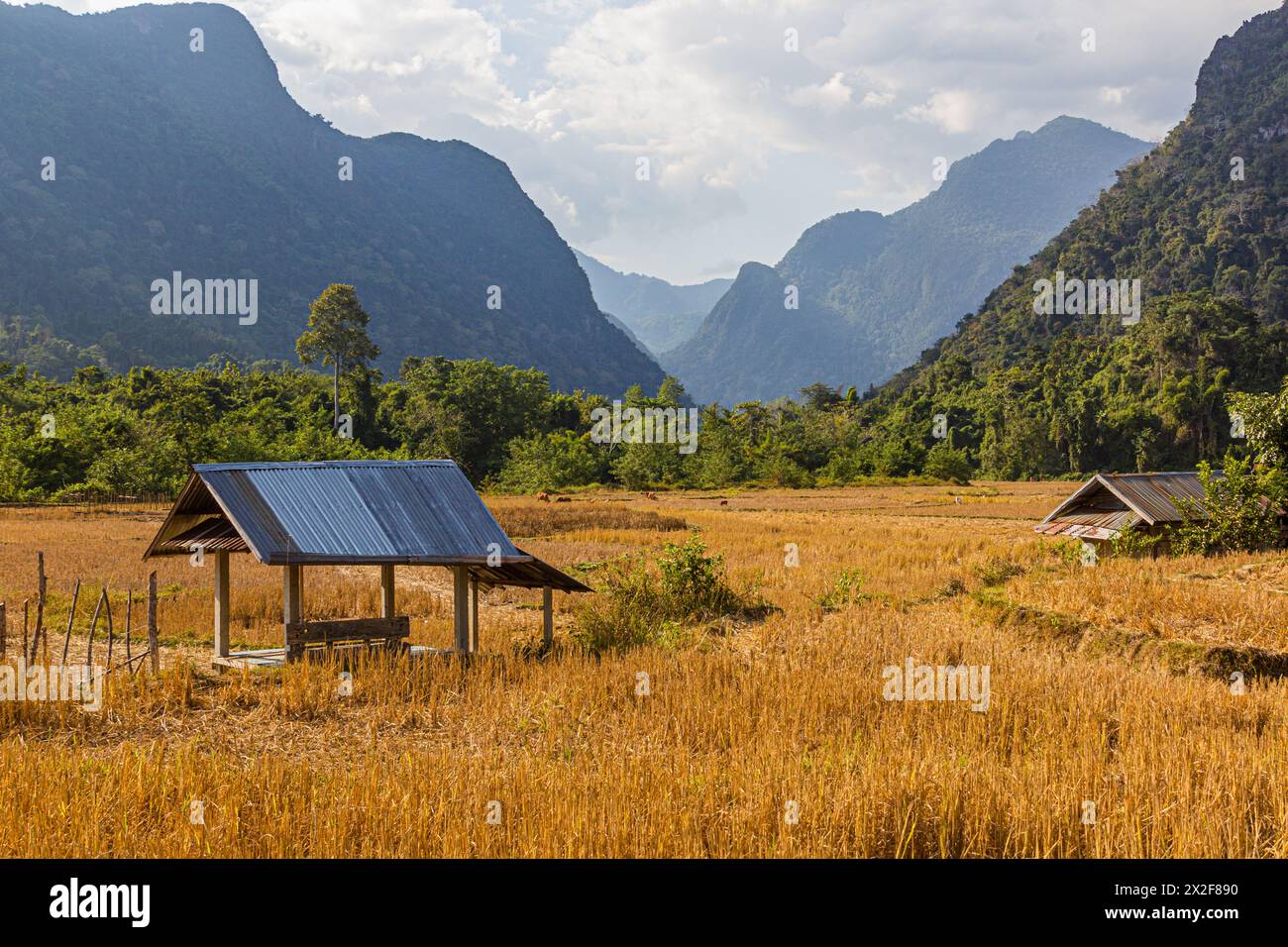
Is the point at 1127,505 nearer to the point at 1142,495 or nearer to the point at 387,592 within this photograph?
the point at 1142,495

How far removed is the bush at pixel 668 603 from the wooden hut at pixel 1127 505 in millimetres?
6760

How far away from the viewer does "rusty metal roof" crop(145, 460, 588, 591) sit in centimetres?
1065

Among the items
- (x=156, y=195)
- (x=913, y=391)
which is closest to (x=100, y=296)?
(x=156, y=195)

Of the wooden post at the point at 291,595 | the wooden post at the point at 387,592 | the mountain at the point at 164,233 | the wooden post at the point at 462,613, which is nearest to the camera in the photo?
the wooden post at the point at 291,595

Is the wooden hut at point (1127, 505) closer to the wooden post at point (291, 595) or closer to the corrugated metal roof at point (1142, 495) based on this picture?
the corrugated metal roof at point (1142, 495)

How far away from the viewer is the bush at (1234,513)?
53.6ft

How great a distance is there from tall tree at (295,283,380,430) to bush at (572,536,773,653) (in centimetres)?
5323

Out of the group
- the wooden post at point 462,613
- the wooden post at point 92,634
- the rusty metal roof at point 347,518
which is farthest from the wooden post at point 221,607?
the wooden post at point 462,613

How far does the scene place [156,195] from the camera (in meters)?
166

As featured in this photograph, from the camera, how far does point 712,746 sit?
298 inches

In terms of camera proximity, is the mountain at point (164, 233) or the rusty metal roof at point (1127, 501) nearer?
the rusty metal roof at point (1127, 501)

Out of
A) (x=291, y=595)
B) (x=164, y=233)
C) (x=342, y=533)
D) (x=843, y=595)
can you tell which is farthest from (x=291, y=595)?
(x=164, y=233)

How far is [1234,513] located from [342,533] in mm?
14431
